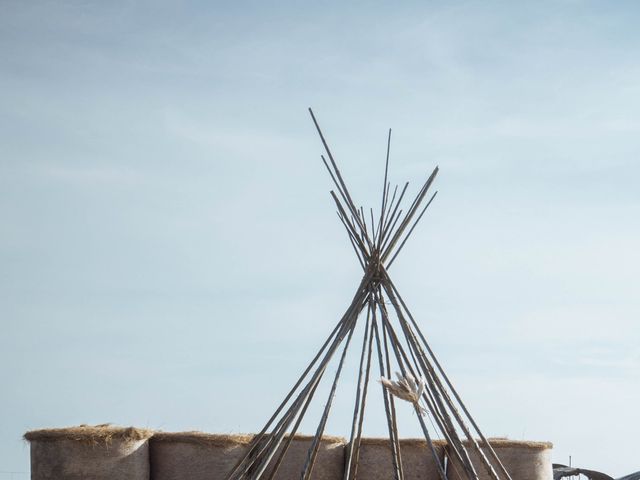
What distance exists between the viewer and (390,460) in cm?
770

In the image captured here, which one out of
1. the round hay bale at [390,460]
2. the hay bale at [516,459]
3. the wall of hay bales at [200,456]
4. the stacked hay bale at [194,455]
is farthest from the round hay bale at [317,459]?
the hay bale at [516,459]

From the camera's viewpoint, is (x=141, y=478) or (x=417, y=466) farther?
(x=417, y=466)

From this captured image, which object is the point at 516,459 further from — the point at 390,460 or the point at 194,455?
the point at 194,455

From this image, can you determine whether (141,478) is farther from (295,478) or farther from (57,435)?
(295,478)

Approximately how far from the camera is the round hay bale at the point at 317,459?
7.44 m

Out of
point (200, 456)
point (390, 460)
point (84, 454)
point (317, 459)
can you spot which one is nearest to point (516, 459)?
point (390, 460)

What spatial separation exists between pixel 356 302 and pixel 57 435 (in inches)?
90.3

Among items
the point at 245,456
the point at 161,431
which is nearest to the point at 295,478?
the point at 245,456

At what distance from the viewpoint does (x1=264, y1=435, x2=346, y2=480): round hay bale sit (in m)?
7.44

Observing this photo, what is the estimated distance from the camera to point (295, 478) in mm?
7457

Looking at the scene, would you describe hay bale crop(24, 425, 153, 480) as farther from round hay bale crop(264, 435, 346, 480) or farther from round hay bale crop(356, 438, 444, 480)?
round hay bale crop(356, 438, 444, 480)

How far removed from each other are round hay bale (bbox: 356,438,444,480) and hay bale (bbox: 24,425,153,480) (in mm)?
1714

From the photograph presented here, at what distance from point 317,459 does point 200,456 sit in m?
0.89

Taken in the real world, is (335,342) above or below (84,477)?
above
